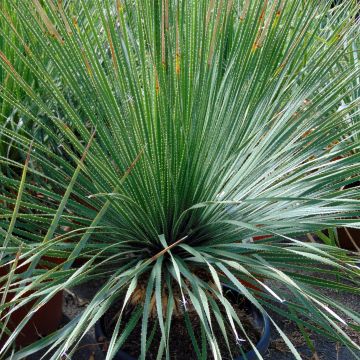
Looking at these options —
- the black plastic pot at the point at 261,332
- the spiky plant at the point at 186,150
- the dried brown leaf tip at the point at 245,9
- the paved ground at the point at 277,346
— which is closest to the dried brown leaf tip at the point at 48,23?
the spiky plant at the point at 186,150

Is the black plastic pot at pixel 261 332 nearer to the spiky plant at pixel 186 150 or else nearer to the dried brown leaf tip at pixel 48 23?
the spiky plant at pixel 186 150

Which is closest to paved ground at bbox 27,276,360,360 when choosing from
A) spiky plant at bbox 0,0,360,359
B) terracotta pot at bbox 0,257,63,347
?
terracotta pot at bbox 0,257,63,347

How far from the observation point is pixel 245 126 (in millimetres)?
1194

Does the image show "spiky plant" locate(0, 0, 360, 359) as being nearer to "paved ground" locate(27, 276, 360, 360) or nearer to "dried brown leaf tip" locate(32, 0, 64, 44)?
"dried brown leaf tip" locate(32, 0, 64, 44)

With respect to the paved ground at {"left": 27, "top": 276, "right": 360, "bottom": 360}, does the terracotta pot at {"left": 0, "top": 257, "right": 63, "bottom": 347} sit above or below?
above

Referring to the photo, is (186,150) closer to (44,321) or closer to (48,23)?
(48,23)

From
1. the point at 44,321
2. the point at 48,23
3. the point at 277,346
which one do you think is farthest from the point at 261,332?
the point at 48,23

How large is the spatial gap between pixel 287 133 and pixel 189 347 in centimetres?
50

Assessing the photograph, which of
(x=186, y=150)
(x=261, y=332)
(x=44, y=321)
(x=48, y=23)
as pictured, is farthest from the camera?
(x=44, y=321)

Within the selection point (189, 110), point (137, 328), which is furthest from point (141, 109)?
point (137, 328)

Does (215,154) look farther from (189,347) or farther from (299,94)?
(189,347)

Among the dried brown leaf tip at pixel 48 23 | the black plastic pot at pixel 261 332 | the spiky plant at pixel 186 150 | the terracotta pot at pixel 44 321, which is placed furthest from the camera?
the terracotta pot at pixel 44 321

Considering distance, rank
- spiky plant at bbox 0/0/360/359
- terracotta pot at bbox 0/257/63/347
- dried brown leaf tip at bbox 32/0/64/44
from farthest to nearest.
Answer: terracotta pot at bbox 0/257/63/347, spiky plant at bbox 0/0/360/359, dried brown leaf tip at bbox 32/0/64/44

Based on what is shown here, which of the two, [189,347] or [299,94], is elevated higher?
[299,94]
